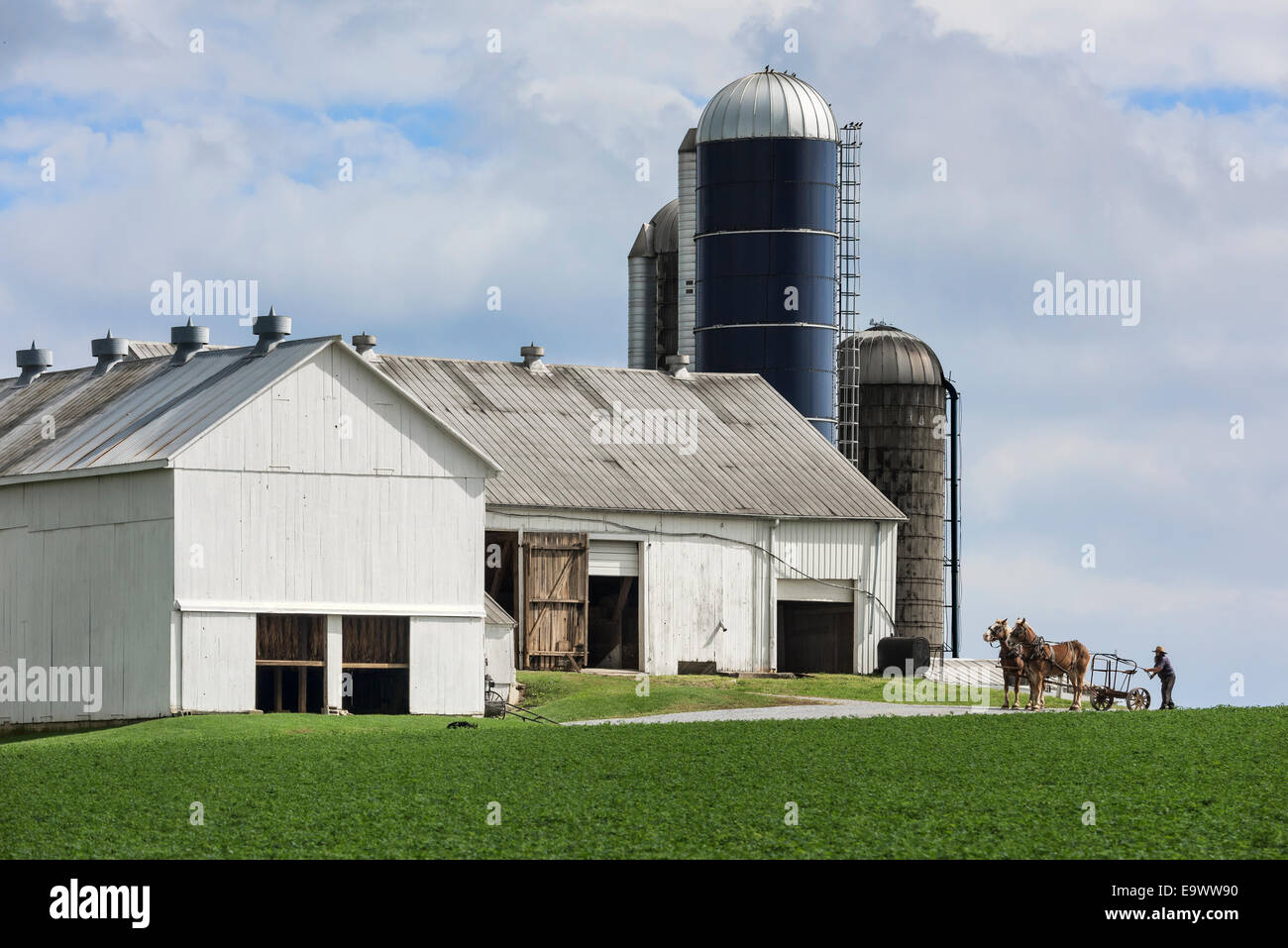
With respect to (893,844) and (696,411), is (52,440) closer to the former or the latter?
(696,411)

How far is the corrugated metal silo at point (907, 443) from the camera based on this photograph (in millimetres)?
61438

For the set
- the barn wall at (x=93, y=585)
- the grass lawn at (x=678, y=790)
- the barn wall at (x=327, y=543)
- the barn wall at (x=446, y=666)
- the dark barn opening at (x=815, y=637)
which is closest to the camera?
the grass lawn at (x=678, y=790)

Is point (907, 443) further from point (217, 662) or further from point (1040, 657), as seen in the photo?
point (217, 662)

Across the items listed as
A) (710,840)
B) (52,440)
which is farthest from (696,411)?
(710,840)

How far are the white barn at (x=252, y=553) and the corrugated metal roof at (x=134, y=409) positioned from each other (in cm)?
10

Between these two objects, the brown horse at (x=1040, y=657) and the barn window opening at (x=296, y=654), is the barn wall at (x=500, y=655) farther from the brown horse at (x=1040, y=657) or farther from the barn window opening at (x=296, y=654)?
the brown horse at (x=1040, y=657)

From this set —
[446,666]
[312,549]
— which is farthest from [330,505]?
[446,666]

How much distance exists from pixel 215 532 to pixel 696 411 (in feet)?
64.9

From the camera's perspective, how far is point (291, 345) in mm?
42094

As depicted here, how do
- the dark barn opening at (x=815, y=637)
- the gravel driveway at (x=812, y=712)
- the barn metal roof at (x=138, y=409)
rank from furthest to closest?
the dark barn opening at (x=815, y=637), the barn metal roof at (x=138, y=409), the gravel driveway at (x=812, y=712)

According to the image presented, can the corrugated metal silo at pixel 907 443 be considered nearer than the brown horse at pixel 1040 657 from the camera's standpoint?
No

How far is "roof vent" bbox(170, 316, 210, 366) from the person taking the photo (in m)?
46.3

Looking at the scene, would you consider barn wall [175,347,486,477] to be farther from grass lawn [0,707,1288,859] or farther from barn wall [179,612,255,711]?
grass lawn [0,707,1288,859]

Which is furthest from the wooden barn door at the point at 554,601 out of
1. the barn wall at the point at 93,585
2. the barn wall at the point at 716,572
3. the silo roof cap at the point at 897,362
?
the silo roof cap at the point at 897,362
